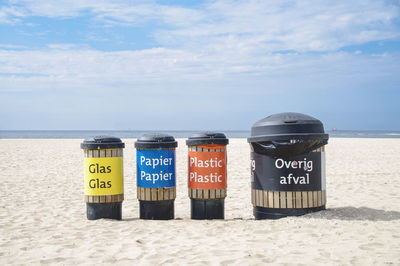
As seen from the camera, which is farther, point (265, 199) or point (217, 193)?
point (217, 193)

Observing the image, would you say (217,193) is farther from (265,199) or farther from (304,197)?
(304,197)

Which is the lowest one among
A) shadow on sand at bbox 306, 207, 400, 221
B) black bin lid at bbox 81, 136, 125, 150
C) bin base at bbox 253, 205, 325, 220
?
shadow on sand at bbox 306, 207, 400, 221

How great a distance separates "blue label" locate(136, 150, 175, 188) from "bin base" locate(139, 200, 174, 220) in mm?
270

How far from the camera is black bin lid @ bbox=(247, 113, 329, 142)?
15.8 ft

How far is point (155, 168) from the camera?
5.20 m

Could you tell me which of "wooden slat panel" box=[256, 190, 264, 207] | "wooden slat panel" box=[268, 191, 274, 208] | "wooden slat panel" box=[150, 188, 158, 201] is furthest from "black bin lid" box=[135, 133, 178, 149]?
"wooden slat panel" box=[268, 191, 274, 208]

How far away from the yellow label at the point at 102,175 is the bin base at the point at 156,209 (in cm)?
48

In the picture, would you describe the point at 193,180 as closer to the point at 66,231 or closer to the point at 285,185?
the point at 285,185

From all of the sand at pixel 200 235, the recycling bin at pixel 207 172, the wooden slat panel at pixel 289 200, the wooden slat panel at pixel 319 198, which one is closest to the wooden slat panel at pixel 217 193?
the recycling bin at pixel 207 172

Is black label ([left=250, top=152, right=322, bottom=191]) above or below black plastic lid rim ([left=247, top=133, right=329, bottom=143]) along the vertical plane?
below

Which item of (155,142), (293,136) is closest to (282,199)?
(293,136)

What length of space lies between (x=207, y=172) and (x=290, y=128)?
125 cm

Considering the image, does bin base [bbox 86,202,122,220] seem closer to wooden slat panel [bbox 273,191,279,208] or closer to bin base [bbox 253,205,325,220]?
bin base [bbox 253,205,325,220]

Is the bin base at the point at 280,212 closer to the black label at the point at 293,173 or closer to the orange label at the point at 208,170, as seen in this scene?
the black label at the point at 293,173
